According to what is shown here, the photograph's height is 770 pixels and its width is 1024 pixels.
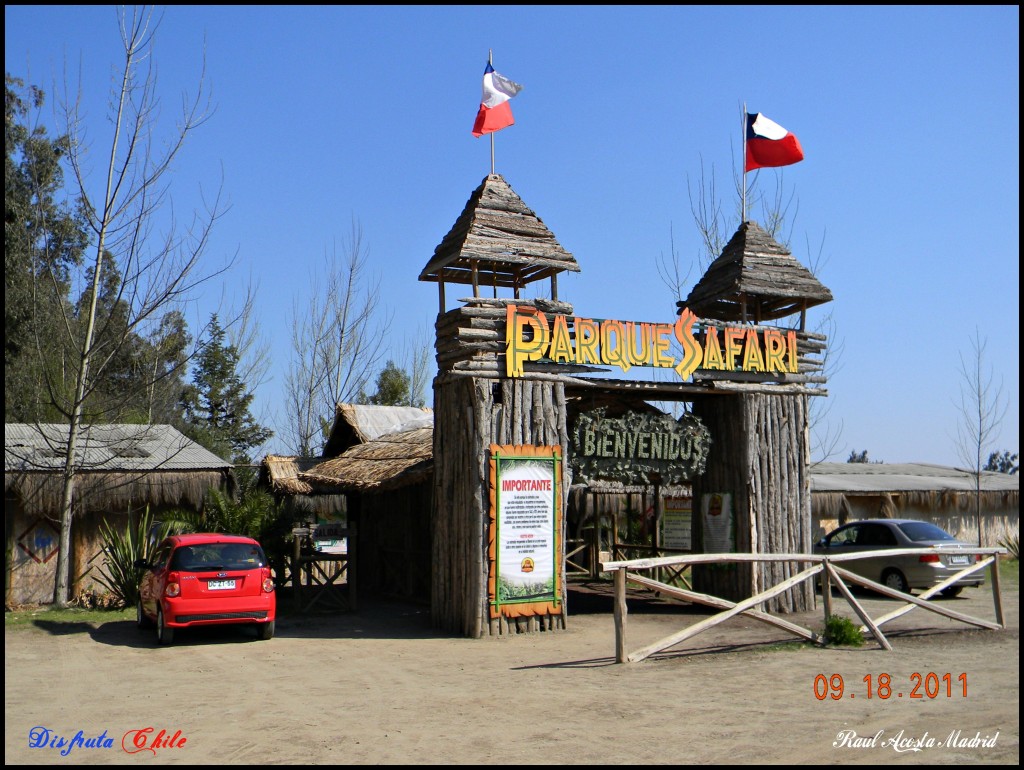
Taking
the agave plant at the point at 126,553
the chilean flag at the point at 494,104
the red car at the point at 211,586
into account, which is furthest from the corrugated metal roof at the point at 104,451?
the chilean flag at the point at 494,104

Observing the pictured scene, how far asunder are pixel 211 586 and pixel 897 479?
79.8 ft

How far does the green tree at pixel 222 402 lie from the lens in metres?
44.0

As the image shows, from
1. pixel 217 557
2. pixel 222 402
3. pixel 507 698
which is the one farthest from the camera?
pixel 222 402

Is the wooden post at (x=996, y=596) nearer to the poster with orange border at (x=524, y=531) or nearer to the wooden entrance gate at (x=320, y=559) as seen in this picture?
the poster with orange border at (x=524, y=531)

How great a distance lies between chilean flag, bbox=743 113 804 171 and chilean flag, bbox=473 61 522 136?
458 centimetres

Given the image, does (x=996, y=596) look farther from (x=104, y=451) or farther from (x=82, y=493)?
(x=104, y=451)

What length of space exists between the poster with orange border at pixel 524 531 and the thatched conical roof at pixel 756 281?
5.20 metres

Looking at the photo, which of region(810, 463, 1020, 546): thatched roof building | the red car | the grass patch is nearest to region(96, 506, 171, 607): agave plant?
the grass patch

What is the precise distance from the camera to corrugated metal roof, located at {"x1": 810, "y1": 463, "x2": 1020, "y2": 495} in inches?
1091

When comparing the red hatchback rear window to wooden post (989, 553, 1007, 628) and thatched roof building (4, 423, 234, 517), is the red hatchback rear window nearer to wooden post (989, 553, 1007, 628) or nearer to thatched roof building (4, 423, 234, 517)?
thatched roof building (4, 423, 234, 517)

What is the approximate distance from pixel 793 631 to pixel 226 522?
34.8ft

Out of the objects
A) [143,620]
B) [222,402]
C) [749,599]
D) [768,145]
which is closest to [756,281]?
[768,145]

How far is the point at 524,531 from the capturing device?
13.6 metres

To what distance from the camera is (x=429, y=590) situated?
17.8 meters
